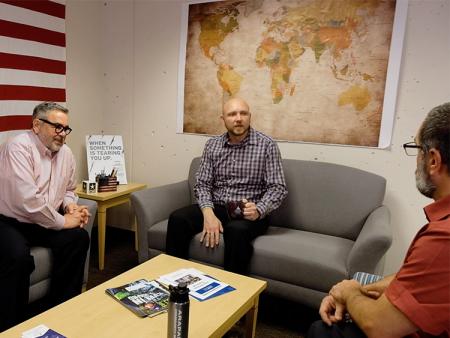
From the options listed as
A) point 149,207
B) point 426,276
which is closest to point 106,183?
point 149,207

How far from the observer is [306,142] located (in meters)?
2.62

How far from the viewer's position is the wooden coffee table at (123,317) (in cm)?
120

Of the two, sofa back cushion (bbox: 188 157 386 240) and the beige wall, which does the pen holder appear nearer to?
the beige wall

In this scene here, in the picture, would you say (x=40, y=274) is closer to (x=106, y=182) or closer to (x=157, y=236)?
(x=157, y=236)

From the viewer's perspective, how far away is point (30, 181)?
1934 mm

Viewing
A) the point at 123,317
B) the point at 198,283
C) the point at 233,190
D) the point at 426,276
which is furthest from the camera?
the point at 233,190

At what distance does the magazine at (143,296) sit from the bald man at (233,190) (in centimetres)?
66

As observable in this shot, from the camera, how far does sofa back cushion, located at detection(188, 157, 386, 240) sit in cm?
229

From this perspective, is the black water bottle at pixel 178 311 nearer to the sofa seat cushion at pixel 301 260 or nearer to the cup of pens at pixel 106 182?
the sofa seat cushion at pixel 301 260

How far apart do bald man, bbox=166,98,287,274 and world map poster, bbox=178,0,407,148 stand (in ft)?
1.20

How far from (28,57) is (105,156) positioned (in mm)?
932

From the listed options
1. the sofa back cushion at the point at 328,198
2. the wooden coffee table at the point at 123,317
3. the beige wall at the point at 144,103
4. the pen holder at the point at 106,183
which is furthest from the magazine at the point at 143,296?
the beige wall at the point at 144,103

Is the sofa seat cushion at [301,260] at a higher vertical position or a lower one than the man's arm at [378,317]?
lower

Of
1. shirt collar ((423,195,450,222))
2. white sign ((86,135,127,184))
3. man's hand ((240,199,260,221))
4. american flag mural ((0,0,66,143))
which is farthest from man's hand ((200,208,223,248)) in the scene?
american flag mural ((0,0,66,143))
